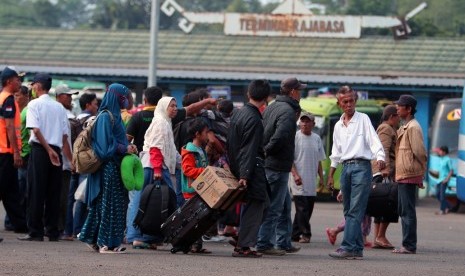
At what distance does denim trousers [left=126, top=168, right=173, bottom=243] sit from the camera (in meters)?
16.5

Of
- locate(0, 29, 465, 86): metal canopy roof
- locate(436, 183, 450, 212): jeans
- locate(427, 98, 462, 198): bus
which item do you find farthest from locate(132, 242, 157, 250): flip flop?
locate(0, 29, 465, 86): metal canopy roof

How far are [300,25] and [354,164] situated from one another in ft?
120

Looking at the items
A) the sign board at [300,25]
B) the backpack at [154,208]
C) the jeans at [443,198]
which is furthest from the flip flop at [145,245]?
the sign board at [300,25]

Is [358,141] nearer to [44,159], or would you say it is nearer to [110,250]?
[110,250]

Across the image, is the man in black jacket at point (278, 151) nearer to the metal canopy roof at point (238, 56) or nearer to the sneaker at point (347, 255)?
the sneaker at point (347, 255)

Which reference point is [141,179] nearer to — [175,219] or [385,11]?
[175,219]

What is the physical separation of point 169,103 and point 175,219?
4.90ft

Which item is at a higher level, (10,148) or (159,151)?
(159,151)

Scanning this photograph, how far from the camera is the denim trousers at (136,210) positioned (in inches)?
651

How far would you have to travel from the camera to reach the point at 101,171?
15578 millimetres

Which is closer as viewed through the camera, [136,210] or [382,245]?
[136,210]

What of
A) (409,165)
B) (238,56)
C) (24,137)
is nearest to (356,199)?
(409,165)

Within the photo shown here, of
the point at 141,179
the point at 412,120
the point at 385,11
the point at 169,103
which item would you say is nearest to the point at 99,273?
the point at 141,179

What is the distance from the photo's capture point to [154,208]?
1616 centimetres
